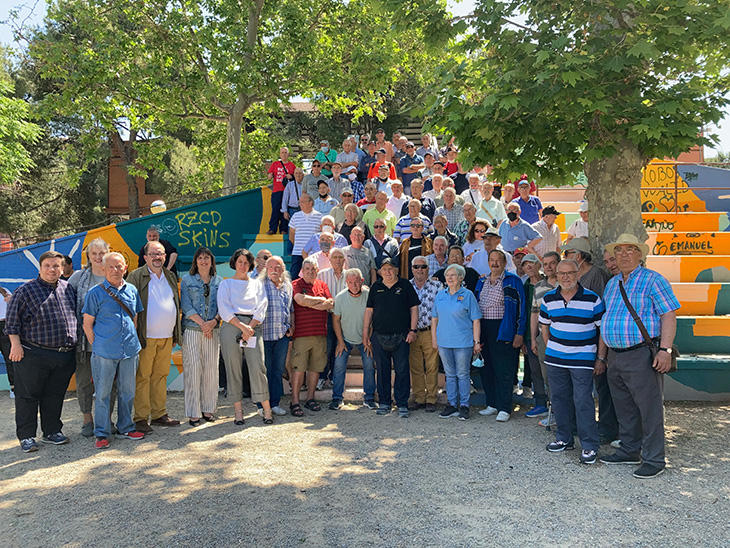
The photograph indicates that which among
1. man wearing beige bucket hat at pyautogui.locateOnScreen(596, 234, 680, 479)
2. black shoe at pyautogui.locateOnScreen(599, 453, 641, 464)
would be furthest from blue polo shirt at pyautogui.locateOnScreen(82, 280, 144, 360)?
black shoe at pyautogui.locateOnScreen(599, 453, 641, 464)

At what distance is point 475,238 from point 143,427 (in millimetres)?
4730

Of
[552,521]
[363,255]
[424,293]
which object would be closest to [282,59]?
[363,255]

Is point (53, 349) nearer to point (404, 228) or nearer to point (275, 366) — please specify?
point (275, 366)

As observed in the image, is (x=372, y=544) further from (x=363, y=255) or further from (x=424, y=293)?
(x=363, y=255)

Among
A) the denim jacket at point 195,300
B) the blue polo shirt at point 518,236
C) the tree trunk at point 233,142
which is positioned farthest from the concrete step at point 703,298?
the tree trunk at point 233,142

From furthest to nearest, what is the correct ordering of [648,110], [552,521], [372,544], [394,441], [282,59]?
[282,59] < [394,441] < [648,110] < [552,521] < [372,544]

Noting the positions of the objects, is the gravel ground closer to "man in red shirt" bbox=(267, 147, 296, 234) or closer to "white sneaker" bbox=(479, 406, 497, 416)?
"white sneaker" bbox=(479, 406, 497, 416)

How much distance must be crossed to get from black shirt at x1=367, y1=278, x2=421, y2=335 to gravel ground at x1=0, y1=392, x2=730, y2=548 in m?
1.09

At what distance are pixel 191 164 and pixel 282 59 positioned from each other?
37.9ft

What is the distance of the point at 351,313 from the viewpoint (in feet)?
24.1

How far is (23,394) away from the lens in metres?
5.90

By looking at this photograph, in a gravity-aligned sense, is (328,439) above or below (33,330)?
below

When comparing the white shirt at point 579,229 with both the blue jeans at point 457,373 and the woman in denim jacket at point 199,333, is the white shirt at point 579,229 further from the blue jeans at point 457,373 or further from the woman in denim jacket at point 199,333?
the woman in denim jacket at point 199,333

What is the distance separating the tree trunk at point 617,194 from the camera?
21.6 ft
